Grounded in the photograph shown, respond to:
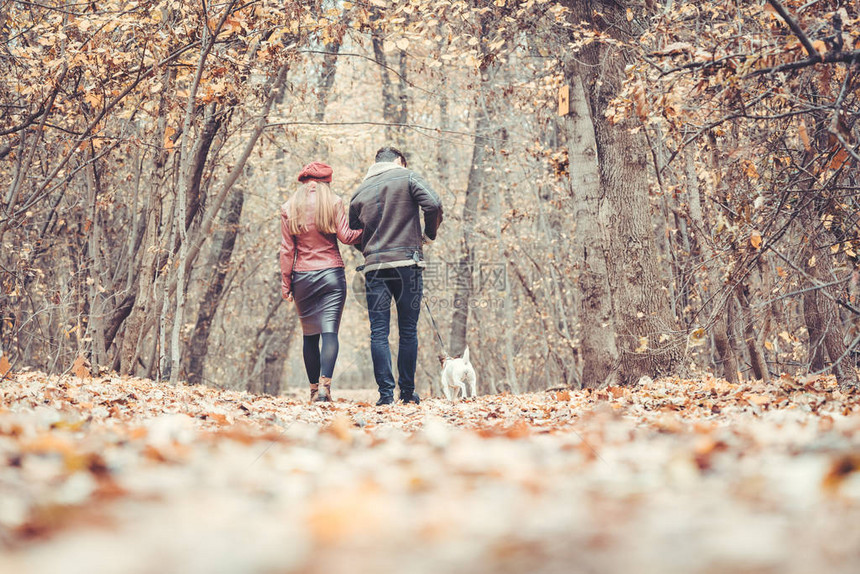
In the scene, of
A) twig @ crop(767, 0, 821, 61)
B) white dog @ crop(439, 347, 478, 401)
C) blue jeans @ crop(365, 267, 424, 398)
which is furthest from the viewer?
white dog @ crop(439, 347, 478, 401)

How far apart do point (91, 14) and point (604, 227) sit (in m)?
5.59

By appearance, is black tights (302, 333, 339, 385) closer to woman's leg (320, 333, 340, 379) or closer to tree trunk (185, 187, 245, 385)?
woman's leg (320, 333, 340, 379)

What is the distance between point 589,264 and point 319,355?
326 cm

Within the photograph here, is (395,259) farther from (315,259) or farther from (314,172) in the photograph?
(314,172)

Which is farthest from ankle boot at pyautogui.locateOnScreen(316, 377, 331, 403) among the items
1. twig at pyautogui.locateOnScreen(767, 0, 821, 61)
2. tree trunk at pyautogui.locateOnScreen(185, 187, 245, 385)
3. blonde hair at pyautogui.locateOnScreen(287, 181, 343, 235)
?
tree trunk at pyautogui.locateOnScreen(185, 187, 245, 385)

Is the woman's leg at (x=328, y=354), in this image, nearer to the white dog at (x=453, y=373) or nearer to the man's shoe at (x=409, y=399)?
the man's shoe at (x=409, y=399)

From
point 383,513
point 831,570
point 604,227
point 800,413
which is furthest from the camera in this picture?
point 604,227

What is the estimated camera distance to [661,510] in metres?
1.67

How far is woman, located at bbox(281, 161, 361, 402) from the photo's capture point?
24.9 ft

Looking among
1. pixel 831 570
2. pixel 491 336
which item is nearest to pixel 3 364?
pixel 831 570

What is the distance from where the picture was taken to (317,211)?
7.56m

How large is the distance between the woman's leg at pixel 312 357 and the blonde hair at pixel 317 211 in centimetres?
108

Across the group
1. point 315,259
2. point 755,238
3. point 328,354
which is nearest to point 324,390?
point 328,354

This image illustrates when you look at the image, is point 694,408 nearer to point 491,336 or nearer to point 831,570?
point 831,570
